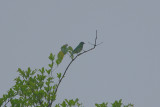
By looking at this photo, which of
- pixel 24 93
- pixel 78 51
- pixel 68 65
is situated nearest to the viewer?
pixel 68 65

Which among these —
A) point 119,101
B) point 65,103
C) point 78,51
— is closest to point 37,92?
point 65,103

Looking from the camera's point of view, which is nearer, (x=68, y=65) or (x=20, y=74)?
(x=68, y=65)

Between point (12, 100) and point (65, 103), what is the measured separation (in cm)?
103

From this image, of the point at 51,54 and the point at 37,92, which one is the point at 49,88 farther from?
the point at 51,54

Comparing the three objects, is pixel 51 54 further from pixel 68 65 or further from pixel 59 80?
pixel 68 65

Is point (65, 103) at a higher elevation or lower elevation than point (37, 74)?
lower

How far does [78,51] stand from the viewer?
5.33 meters

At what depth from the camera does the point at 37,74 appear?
594cm

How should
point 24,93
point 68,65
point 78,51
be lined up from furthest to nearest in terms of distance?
point 24,93
point 78,51
point 68,65

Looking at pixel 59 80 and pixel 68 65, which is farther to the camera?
pixel 59 80

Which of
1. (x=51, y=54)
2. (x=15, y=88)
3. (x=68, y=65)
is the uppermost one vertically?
(x=51, y=54)

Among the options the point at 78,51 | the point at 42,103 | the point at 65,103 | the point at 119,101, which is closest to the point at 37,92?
the point at 42,103

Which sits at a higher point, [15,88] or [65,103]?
[15,88]

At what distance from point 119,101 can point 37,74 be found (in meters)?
1.77
